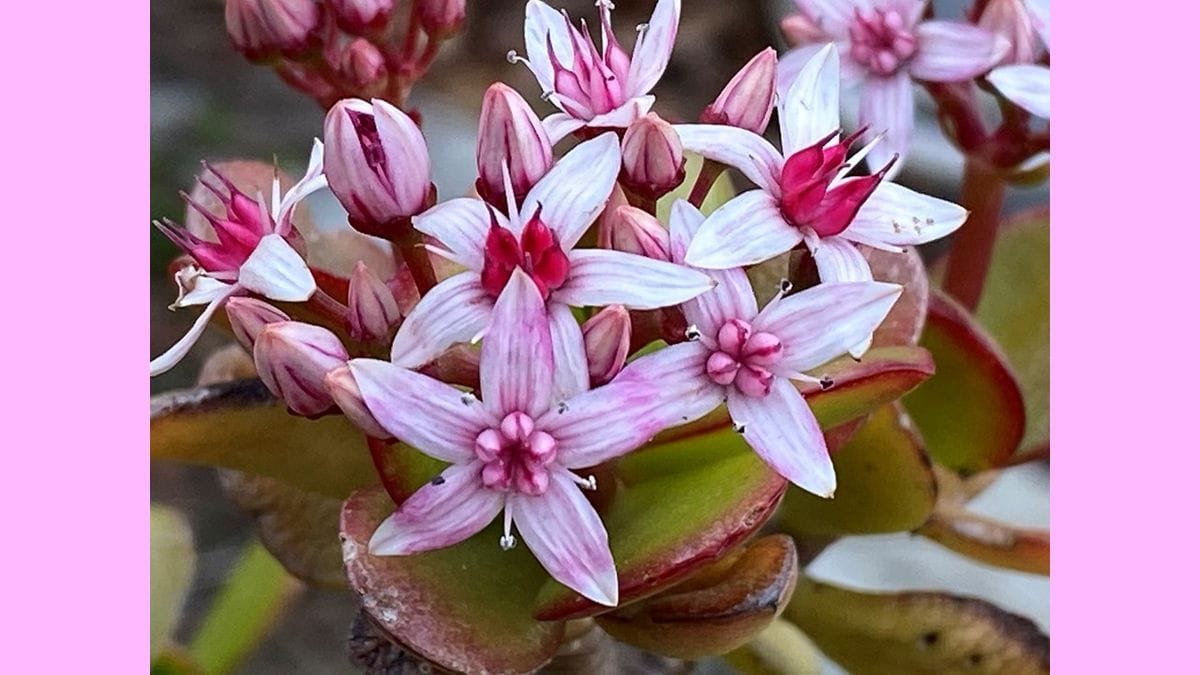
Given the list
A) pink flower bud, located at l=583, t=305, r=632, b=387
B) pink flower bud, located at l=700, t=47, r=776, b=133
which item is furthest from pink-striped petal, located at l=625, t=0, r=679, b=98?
pink flower bud, located at l=583, t=305, r=632, b=387

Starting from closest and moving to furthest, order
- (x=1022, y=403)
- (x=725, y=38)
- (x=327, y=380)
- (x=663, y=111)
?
(x=327, y=380)
(x=1022, y=403)
(x=663, y=111)
(x=725, y=38)

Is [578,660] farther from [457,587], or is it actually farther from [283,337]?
[283,337]

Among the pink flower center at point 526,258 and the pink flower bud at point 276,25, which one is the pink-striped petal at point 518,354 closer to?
the pink flower center at point 526,258

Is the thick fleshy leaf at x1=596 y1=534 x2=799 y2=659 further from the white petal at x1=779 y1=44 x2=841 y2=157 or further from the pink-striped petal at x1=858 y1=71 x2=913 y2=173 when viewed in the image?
the pink-striped petal at x1=858 y1=71 x2=913 y2=173

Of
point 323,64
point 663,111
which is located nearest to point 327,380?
point 323,64

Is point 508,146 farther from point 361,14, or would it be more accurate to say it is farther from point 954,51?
point 954,51

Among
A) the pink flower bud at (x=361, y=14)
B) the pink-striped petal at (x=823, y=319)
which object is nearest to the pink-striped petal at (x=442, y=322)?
the pink-striped petal at (x=823, y=319)
